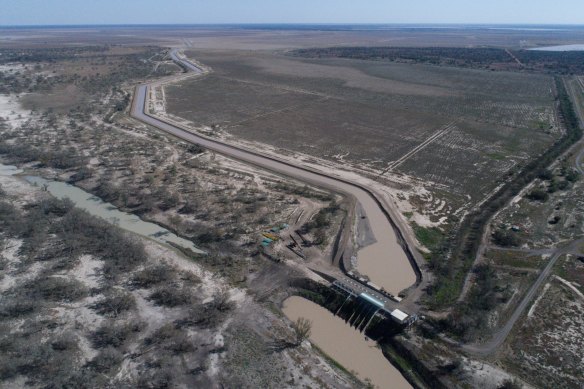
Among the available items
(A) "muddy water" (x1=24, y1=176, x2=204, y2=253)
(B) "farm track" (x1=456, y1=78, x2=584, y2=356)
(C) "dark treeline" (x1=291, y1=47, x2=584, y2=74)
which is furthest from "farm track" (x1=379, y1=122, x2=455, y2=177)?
(C) "dark treeline" (x1=291, y1=47, x2=584, y2=74)

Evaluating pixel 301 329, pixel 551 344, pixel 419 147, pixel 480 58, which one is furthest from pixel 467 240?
pixel 480 58

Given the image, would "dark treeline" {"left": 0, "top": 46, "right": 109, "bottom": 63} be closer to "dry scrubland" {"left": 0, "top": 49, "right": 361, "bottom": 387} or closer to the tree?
"dry scrubland" {"left": 0, "top": 49, "right": 361, "bottom": 387}

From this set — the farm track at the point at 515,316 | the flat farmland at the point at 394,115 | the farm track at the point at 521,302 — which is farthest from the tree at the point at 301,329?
the flat farmland at the point at 394,115

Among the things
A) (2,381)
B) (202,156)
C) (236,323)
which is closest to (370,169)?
(202,156)

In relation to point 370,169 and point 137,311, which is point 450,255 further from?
point 137,311

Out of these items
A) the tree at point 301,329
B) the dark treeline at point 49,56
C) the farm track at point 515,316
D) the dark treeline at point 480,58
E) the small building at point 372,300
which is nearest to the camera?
the farm track at point 515,316

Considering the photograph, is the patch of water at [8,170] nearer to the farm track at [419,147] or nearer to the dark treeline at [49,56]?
the farm track at [419,147]
